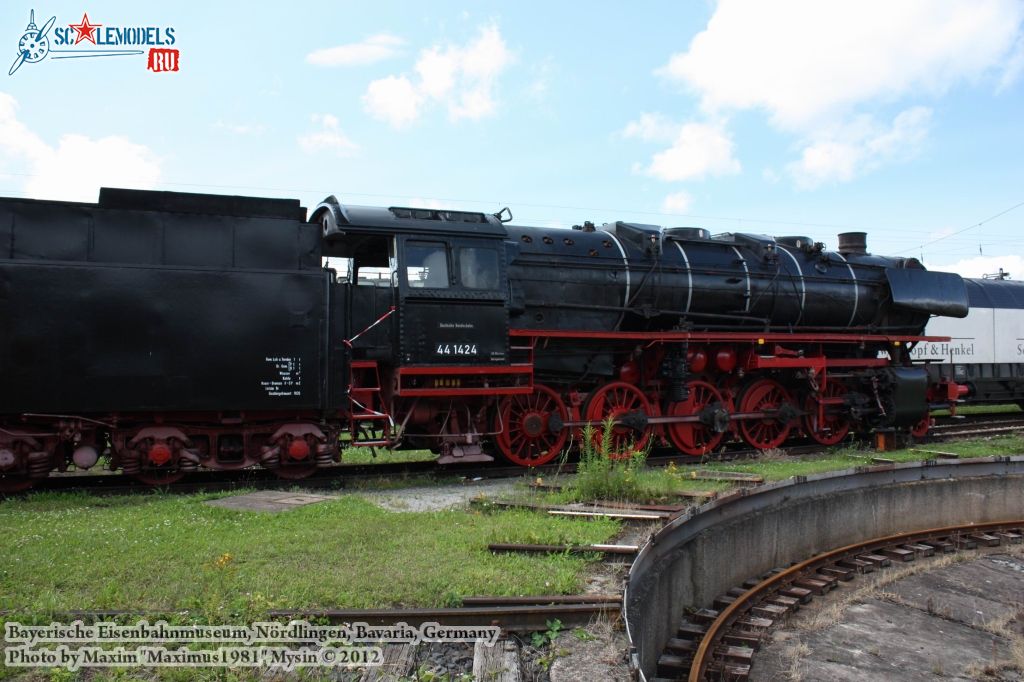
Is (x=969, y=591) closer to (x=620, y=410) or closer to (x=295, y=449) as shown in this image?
(x=620, y=410)

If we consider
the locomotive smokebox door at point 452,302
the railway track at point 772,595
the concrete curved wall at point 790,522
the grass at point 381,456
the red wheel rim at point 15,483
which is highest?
the locomotive smokebox door at point 452,302

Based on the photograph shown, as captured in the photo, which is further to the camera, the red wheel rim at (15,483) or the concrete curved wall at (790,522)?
the red wheel rim at (15,483)

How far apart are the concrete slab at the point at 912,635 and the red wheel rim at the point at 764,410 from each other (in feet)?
14.5

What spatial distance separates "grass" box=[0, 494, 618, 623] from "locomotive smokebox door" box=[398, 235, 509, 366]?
285cm

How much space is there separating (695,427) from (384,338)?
19.8 ft

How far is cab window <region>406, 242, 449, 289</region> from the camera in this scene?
1065 cm

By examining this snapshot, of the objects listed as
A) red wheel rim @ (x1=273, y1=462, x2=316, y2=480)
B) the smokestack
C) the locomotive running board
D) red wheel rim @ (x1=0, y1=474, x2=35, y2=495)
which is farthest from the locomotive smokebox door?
the smokestack

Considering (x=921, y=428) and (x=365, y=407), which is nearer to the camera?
(x=365, y=407)

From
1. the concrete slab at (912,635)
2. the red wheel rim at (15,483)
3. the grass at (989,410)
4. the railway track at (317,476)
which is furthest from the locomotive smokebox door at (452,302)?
the grass at (989,410)

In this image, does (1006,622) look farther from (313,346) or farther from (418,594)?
(313,346)

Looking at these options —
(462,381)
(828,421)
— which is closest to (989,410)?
(828,421)

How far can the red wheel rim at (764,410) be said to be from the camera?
14152 millimetres

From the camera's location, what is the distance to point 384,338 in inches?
422

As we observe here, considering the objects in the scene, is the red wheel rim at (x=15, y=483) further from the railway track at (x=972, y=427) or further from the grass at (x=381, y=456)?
the railway track at (x=972, y=427)
